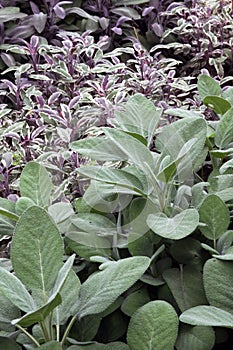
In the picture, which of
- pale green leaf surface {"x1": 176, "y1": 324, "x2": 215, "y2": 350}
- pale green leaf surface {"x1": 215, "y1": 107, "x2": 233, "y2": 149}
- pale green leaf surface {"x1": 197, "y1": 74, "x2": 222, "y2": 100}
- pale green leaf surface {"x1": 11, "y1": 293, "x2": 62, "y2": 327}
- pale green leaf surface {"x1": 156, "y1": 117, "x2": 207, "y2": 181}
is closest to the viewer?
pale green leaf surface {"x1": 11, "y1": 293, "x2": 62, "y2": 327}

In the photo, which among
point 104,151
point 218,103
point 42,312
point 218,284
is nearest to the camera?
point 42,312

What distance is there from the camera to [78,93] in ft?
6.07

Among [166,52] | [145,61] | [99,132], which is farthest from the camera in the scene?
[166,52]

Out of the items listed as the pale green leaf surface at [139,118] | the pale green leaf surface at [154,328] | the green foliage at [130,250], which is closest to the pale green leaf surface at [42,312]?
the green foliage at [130,250]

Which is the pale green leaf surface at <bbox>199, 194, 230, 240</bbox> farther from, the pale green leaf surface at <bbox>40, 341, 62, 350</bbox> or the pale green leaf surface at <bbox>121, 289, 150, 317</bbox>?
the pale green leaf surface at <bbox>40, 341, 62, 350</bbox>

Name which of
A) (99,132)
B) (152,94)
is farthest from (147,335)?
(152,94)

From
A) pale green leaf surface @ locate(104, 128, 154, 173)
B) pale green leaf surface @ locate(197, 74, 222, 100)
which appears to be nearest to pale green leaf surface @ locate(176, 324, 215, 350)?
pale green leaf surface @ locate(104, 128, 154, 173)

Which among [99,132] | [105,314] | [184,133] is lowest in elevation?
[99,132]

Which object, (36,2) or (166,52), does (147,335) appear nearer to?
(166,52)

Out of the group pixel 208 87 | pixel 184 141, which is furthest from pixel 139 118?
pixel 208 87

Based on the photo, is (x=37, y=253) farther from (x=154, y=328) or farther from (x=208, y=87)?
(x=208, y=87)

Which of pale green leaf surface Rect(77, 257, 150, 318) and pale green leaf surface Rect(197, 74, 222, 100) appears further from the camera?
pale green leaf surface Rect(197, 74, 222, 100)

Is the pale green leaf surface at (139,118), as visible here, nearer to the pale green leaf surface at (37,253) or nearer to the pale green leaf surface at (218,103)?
the pale green leaf surface at (218,103)

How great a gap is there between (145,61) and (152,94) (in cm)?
23
